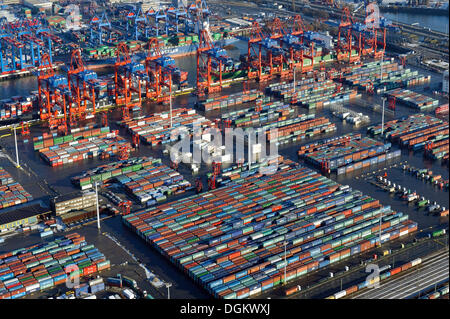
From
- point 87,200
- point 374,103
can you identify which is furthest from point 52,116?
point 374,103

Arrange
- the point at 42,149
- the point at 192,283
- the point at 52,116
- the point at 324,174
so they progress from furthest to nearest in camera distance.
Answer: the point at 52,116 < the point at 42,149 < the point at 324,174 < the point at 192,283

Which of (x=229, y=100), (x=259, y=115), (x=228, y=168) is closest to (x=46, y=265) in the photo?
(x=228, y=168)

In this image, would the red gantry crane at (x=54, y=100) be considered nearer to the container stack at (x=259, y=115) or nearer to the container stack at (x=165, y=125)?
the container stack at (x=165, y=125)

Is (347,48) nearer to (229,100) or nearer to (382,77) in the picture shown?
(382,77)

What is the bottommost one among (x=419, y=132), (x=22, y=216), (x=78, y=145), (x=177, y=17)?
(x=22, y=216)

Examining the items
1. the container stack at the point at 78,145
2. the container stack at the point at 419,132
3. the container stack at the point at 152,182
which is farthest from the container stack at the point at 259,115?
the container stack at the point at 152,182

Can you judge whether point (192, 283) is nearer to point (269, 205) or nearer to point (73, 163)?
point (269, 205)
